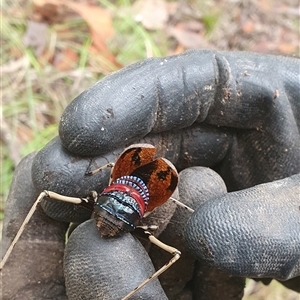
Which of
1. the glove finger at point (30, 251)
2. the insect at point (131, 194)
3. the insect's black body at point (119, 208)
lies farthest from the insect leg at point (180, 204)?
the glove finger at point (30, 251)

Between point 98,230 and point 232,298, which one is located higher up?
point 98,230

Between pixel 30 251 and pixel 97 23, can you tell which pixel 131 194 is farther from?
pixel 97 23

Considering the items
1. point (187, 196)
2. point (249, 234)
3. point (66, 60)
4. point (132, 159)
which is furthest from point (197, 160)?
point (66, 60)

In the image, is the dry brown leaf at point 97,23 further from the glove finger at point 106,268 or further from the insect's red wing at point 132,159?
the glove finger at point 106,268

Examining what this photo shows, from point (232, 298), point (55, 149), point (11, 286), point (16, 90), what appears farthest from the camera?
point (16, 90)

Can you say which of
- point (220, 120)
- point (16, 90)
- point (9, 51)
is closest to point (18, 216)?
→ point (220, 120)

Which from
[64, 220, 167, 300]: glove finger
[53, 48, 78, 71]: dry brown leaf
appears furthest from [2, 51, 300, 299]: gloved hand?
[53, 48, 78, 71]: dry brown leaf

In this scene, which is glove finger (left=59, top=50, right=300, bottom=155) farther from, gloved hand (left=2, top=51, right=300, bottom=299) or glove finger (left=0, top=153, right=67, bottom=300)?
glove finger (left=0, top=153, right=67, bottom=300)

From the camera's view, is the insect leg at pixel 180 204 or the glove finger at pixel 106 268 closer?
the glove finger at pixel 106 268

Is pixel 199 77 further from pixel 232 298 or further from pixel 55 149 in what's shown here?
pixel 232 298
